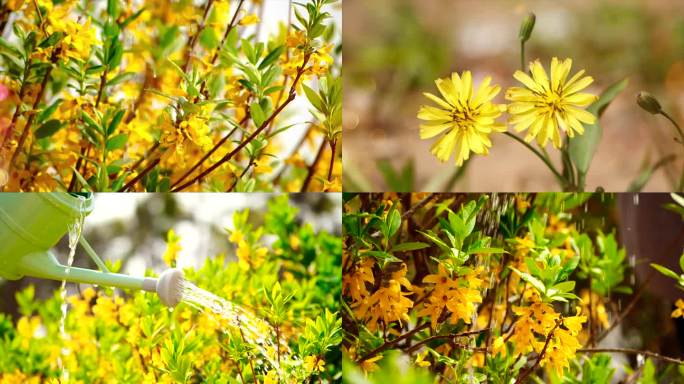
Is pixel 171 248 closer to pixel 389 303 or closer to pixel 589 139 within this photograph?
pixel 389 303

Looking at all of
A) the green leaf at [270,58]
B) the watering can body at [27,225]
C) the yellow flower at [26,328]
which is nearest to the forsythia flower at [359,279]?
the green leaf at [270,58]

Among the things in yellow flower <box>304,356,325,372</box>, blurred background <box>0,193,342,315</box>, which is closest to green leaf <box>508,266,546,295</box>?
yellow flower <box>304,356,325,372</box>

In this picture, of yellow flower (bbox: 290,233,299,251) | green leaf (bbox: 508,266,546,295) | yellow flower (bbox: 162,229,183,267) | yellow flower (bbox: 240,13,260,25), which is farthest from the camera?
yellow flower (bbox: 290,233,299,251)

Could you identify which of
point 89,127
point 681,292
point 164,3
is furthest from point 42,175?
point 681,292

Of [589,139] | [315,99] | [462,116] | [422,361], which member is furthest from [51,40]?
[589,139]

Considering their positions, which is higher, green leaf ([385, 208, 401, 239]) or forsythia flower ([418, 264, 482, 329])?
green leaf ([385, 208, 401, 239])

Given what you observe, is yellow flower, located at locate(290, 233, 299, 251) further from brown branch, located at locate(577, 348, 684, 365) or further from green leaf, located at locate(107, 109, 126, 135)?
brown branch, located at locate(577, 348, 684, 365)

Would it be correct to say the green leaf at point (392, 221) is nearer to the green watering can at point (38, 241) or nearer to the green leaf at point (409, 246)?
the green leaf at point (409, 246)
